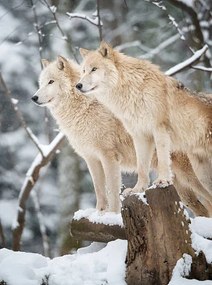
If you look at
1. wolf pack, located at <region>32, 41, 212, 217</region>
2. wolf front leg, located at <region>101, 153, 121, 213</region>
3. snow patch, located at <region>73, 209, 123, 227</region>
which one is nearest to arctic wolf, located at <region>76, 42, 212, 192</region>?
wolf pack, located at <region>32, 41, 212, 217</region>

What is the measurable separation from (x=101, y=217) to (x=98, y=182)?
128cm

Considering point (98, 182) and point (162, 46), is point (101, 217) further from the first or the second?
point (162, 46)

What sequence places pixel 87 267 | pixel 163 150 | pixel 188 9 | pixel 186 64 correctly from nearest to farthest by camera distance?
pixel 87 267, pixel 163 150, pixel 186 64, pixel 188 9

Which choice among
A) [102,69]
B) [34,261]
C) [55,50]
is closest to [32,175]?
[55,50]

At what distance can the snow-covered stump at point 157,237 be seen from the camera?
494 cm

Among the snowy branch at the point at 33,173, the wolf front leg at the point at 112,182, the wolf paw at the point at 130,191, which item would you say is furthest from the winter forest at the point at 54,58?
the wolf paw at the point at 130,191

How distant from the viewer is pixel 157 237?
4.97m

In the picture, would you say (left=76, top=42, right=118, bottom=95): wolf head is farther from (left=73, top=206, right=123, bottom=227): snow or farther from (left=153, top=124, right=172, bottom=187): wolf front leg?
(left=73, top=206, right=123, bottom=227): snow

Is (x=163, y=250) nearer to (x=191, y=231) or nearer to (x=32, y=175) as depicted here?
(x=191, y=231)

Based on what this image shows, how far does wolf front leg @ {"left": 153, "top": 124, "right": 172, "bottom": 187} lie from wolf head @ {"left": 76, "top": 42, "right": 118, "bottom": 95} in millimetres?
711

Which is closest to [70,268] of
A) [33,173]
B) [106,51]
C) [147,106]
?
[147,106]

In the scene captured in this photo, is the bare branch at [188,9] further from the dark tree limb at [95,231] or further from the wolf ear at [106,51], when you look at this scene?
the dark tree limb at [95,231]

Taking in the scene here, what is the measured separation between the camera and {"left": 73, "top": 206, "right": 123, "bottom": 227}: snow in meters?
5.73

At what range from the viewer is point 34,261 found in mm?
5430
